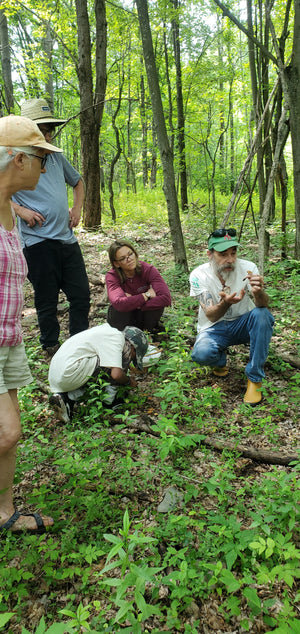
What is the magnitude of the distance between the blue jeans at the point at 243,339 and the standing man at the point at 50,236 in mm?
1263

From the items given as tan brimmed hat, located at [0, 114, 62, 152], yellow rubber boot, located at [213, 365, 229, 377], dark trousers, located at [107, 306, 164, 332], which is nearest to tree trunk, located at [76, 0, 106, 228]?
dark trousers, located at [107, 306, 164, 332]

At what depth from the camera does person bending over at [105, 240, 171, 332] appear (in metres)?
3.90

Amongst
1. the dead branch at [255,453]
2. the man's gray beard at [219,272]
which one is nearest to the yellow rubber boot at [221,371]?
the man's gray beard at [219,272]

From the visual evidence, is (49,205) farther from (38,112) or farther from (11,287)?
(11,287)

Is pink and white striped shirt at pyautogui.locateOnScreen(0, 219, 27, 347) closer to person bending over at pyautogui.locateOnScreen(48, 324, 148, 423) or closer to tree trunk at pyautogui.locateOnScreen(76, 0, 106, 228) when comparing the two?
person bending over at pyautogui.locateOnScreen(48, 324, 148, 423)

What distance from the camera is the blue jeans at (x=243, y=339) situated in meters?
3.22

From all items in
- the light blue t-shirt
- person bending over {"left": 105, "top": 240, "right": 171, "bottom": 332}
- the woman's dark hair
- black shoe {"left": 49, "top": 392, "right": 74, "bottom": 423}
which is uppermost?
the light blue t-shirt

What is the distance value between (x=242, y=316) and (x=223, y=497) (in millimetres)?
1742

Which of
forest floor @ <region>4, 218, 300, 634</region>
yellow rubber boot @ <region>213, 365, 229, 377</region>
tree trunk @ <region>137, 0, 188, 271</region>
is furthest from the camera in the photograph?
tree trunk @ <region>137, 0, 188, 271</region>

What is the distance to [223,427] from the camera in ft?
9.52

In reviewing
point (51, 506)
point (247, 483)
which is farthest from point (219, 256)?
point (51, 506)

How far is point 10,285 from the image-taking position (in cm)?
193

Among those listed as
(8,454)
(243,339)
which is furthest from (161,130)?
(8,454)

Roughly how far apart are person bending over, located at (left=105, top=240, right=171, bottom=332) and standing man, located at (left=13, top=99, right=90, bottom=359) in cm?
36
